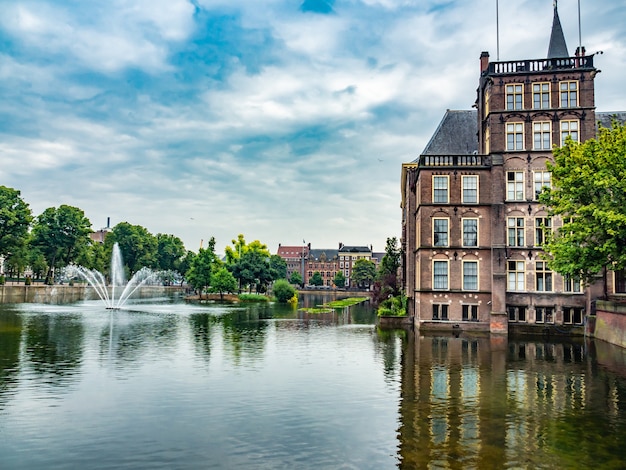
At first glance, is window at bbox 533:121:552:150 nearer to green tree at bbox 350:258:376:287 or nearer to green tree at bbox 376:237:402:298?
green tree at bbox 376:237:402:298

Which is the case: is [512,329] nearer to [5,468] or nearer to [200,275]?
[5,468]

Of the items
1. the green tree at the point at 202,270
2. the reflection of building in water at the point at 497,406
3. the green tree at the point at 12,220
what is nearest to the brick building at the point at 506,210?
the reflection of building in water at the point at 497,406

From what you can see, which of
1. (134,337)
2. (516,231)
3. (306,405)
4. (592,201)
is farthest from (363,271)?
(306,405)

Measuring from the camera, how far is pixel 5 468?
1300cm

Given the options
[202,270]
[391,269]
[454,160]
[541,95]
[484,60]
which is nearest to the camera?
[541,95]

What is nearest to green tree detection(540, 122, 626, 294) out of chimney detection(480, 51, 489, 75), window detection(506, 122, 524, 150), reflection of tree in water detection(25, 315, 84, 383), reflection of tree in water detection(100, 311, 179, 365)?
window detection(506, 122, 524, 150)

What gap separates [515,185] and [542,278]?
8508mm

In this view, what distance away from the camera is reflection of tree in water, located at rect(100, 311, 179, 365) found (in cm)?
3130

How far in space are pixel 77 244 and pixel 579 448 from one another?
113 m

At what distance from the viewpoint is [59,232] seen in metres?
108

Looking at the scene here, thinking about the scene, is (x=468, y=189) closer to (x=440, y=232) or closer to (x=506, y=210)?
(x=506, y=210)

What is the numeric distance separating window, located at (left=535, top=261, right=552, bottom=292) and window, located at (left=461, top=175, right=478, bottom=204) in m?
7.93

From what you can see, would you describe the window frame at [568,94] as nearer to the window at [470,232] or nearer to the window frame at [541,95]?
the window frame at [541,95]

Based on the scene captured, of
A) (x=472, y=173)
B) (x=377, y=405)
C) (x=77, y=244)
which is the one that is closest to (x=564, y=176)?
(x=472, y=173)
